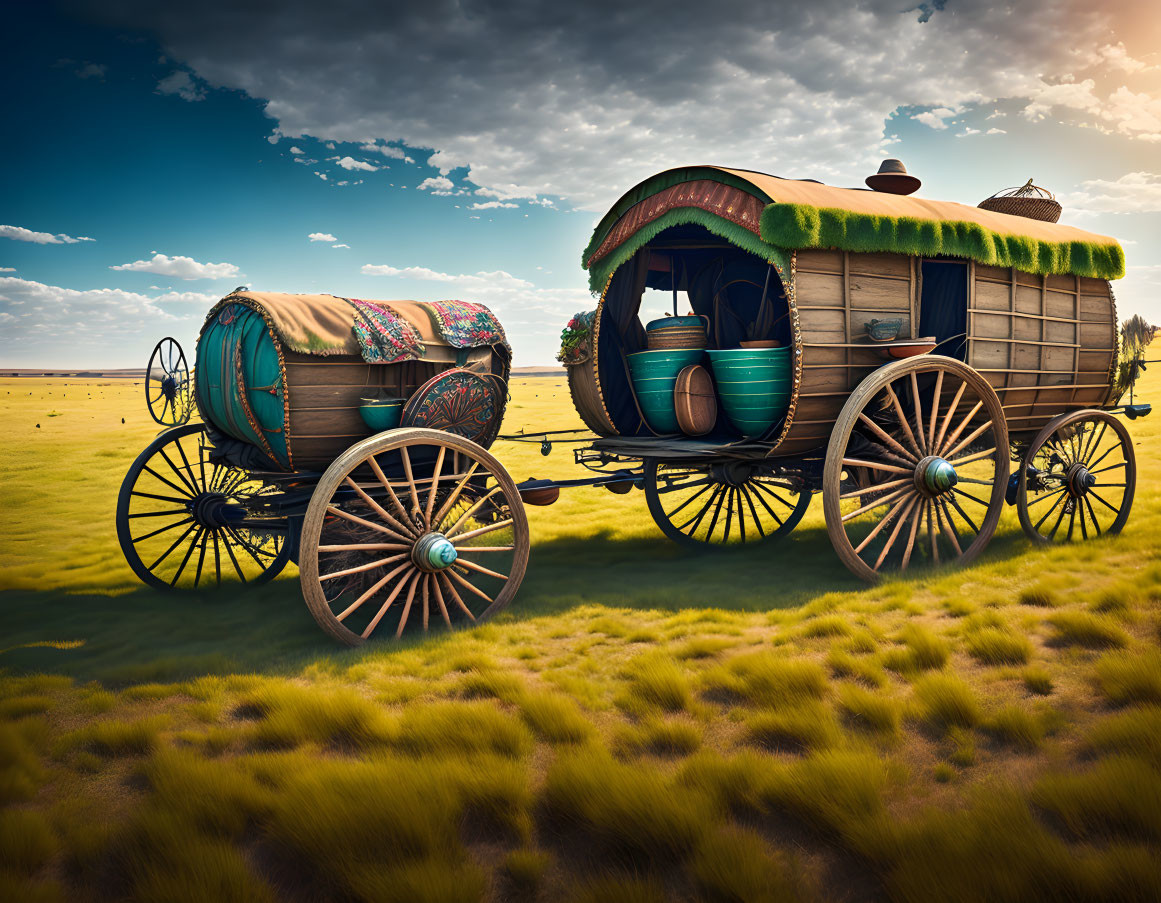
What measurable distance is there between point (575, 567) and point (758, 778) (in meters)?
3.99

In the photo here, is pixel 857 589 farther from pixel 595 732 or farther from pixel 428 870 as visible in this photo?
pixel 428 870

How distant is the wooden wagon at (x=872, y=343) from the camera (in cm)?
532

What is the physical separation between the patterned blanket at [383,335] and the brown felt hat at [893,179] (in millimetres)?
4646

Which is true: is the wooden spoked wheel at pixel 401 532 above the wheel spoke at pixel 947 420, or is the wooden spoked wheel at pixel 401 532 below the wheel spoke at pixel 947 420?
below

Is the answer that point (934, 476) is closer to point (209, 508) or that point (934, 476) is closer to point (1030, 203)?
point (1030, 203)

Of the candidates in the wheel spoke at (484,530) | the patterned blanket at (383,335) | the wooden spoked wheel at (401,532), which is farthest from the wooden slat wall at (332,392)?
the wheel spoke at (484,530)

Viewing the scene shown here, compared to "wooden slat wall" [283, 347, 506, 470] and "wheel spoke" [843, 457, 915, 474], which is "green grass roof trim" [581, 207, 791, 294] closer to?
"wheel spoke" [843, 457, 915, 474]

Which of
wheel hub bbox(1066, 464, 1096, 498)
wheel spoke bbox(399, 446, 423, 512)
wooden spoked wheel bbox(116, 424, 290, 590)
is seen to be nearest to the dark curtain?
wheel spoke bbox(399, 446, 423, 512)

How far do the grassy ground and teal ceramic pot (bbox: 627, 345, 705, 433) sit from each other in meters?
1.58

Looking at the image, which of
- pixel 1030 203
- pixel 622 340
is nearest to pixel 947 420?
pixel 622 340

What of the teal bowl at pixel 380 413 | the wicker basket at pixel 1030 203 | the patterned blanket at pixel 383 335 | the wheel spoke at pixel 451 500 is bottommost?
the wheel spoke at pixel 451 500

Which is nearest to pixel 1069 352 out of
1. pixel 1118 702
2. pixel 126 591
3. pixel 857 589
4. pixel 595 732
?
pixel 857 589

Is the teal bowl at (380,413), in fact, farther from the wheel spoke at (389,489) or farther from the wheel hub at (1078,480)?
the wheel hub at (1078,480)

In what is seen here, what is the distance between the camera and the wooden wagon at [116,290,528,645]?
4.53m
